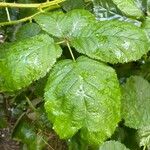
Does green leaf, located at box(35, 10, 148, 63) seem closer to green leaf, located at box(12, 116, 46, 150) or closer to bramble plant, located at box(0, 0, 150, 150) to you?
bramble plant, located at box(0, 0, 150, 150)

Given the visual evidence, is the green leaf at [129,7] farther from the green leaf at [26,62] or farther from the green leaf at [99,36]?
the green leaf at [26,62]

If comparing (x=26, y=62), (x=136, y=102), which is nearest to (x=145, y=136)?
(x=136, y=102)

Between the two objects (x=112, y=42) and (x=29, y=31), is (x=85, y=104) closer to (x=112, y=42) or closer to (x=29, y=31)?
(x=112, y=42)

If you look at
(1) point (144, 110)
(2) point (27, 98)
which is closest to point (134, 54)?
(1) point (144, 110)

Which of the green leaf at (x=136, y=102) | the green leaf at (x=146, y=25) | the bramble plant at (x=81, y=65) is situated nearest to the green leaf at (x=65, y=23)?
the bramble plant at (x=81, y=65)

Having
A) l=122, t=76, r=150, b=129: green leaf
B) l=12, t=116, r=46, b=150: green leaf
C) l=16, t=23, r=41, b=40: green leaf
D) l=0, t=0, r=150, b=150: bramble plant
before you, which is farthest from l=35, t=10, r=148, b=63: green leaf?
l=12, t=116, r=46, b=150: green leaf
